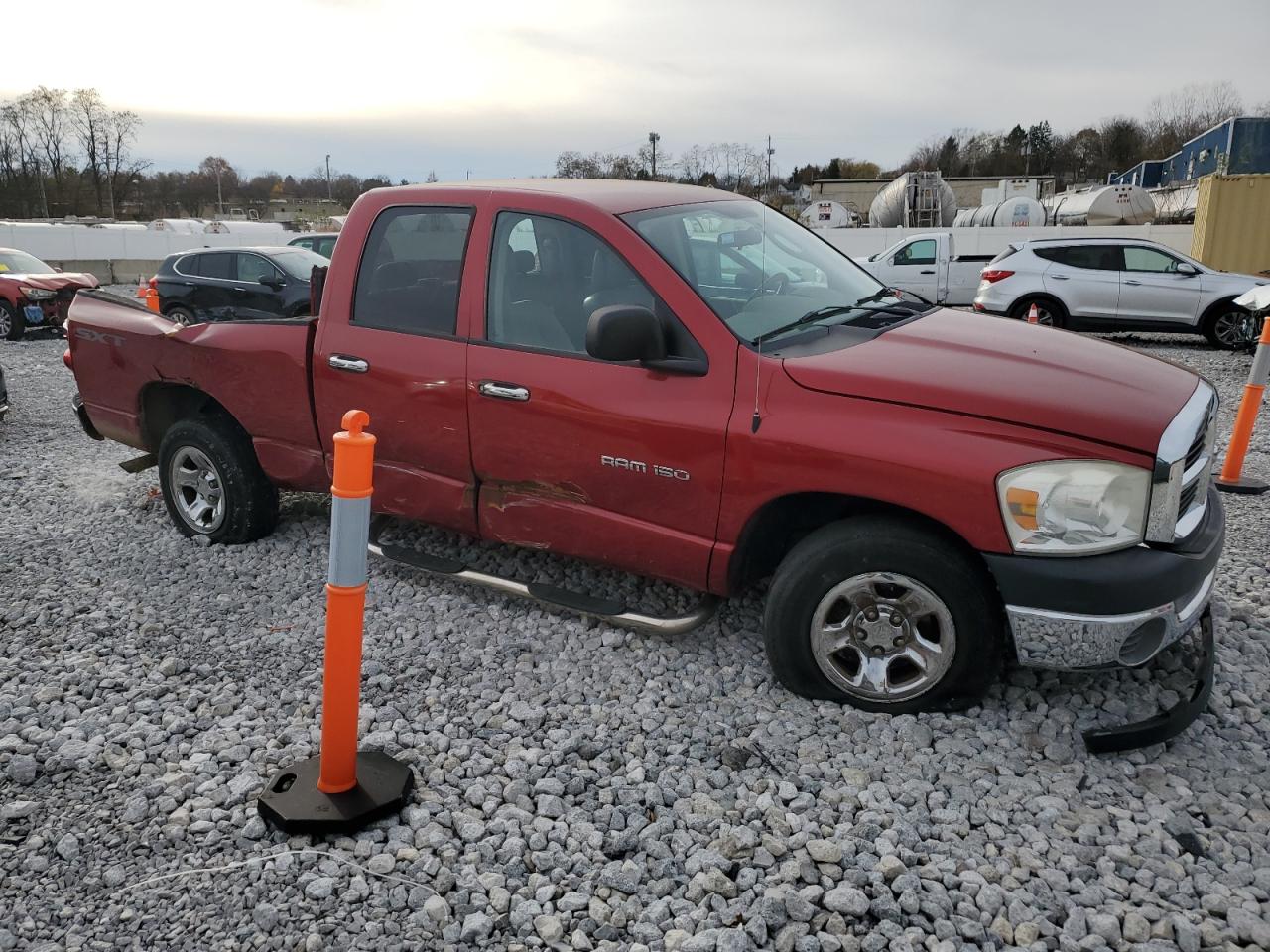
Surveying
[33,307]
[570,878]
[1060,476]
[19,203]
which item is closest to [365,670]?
[570,878]

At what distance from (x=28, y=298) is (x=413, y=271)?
1399 cm

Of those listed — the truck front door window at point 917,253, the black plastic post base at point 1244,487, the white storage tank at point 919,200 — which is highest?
the white storage tank at point 919,200

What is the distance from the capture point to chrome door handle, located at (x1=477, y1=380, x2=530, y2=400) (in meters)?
3.84

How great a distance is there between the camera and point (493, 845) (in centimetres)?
282

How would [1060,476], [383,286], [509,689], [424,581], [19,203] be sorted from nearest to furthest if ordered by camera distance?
1. [1060,476]
2. [509,689]
3. [383,286]
4. [424,581]
5. [19,203]

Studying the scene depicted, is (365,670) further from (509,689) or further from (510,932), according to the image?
(510,932)

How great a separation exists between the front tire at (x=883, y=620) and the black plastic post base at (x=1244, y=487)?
3.90 meters

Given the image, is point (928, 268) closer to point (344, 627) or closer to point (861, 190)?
point (344, 627)

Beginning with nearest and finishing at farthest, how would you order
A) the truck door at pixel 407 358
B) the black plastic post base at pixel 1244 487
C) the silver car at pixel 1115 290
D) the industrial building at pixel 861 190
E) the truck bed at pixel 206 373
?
the truck door at pixel 407 358 < the truck bed at pixel 206 373 < the black plastic post base at pixel 1244 487 < the silver car at pixel 1115 290 < the industrial building at pixel 861 190

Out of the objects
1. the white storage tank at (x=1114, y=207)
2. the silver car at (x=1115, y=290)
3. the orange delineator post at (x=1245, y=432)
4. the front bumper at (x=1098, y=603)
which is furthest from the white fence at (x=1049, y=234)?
the front bumper at (x=1098, y=603)

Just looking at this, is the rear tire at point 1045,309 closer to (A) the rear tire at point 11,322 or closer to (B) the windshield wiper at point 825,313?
(B) the windshield wiper at point 825,313

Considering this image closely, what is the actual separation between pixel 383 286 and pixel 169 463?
1850mm

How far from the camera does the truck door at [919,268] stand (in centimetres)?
1877

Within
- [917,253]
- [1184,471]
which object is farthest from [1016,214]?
[1184,471]
